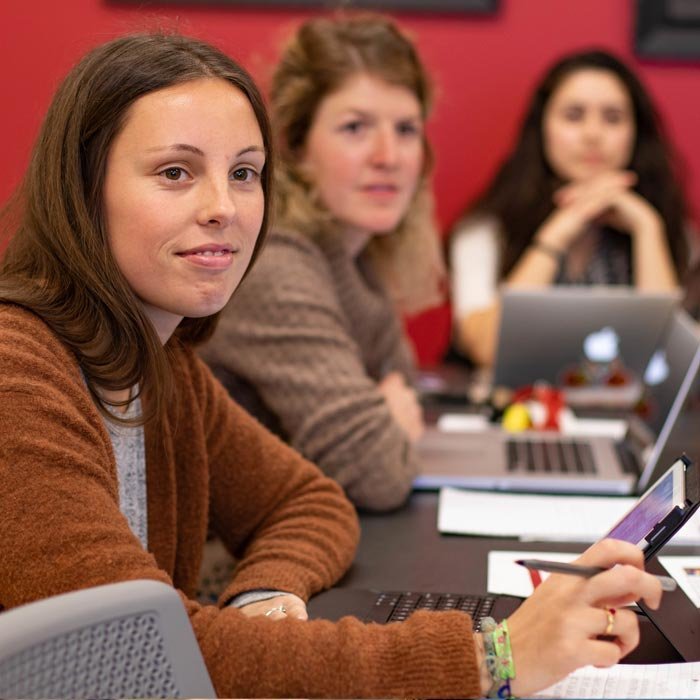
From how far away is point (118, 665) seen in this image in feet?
2.74

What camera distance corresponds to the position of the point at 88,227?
1.07 meters

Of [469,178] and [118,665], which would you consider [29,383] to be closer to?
[118,665]

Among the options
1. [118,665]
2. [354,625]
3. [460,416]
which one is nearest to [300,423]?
[460,416]

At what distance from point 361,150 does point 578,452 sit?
2.08 feet

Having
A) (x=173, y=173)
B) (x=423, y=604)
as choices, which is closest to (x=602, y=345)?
(x=423, y=604)

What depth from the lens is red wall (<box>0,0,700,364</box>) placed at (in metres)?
3.20

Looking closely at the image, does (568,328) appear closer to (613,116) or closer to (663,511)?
(613,116)

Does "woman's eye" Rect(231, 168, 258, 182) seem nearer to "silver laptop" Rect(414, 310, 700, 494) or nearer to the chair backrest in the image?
the chair backrest

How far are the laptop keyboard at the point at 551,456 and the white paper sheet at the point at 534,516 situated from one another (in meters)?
0.10

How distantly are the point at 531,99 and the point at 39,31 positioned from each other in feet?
4.69

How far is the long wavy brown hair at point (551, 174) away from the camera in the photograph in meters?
3.05

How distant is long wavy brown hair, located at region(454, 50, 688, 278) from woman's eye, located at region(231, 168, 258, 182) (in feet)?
6.21

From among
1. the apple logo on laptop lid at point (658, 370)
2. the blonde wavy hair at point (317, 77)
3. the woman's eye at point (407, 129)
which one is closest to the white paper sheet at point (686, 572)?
the apple logo on laptop lid at point (658, 370)

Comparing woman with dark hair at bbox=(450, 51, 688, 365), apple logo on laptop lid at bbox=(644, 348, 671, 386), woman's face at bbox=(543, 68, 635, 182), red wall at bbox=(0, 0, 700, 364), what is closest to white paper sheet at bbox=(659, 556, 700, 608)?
apple logo on laptop lid at bbox=(644, 348, 671, 386)
